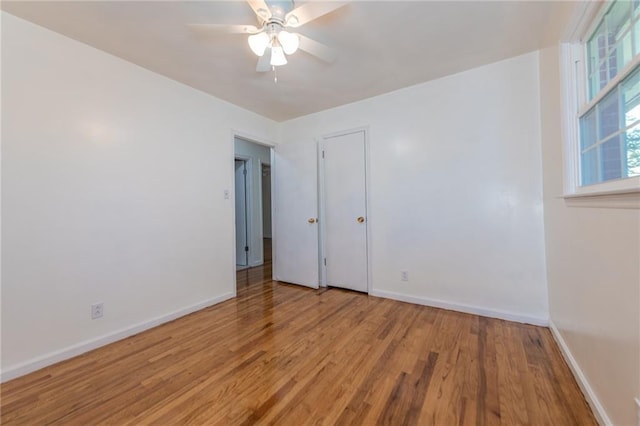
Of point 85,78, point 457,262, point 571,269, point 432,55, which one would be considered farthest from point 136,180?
point 571,269

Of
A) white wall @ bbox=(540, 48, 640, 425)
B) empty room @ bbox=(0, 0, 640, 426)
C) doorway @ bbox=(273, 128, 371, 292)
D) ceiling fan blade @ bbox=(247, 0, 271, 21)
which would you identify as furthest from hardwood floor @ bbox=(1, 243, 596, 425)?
ceiling fan blade @ bbox=(247, 0, 271, 21)

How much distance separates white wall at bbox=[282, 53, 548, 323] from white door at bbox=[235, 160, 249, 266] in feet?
8.44

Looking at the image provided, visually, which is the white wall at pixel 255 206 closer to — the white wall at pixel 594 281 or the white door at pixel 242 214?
the white door at pixel 242 214

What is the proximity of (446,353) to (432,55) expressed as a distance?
2468 mm

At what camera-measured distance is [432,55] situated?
7.30 feet

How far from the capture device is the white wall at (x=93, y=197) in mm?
1690

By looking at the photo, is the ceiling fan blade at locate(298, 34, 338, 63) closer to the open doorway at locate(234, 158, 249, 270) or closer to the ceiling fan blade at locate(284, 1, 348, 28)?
the ceiling fan blade at locate(284, 1, 348, 28)

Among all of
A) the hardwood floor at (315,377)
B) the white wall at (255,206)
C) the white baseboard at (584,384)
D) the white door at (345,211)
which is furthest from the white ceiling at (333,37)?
the hardwood floor at (315,377)

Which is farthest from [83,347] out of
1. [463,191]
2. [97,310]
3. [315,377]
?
[463,191]

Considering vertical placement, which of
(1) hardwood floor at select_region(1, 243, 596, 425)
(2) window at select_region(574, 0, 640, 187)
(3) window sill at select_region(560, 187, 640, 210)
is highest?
(2) window at select_region(574, 0, 640, 187)

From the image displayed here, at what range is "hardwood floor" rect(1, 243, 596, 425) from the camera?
131 centimetres

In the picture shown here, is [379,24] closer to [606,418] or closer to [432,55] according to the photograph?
[432,55]

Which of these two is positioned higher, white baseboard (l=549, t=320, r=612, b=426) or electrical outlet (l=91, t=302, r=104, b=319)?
electrical outlet (l=91, t=302, r=104, b=319)

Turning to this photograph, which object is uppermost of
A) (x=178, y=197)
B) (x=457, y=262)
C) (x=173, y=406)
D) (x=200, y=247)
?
(x=178, y=197)
